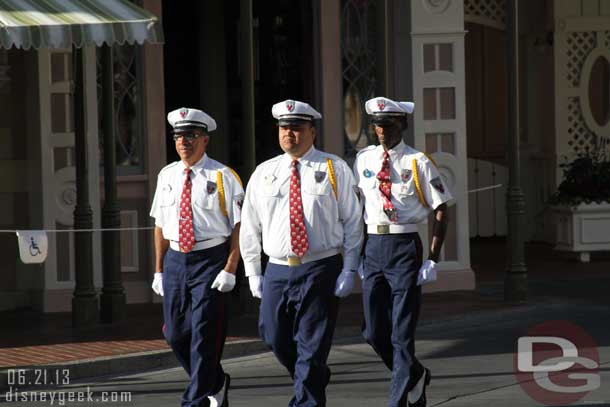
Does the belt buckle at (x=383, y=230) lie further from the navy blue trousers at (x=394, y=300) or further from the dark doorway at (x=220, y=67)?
the dark doorway at (x=220, y=67)

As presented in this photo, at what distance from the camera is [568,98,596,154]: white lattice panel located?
728 inches

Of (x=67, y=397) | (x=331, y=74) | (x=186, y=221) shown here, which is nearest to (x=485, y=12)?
(x=331, y=74)

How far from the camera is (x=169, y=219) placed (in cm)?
864

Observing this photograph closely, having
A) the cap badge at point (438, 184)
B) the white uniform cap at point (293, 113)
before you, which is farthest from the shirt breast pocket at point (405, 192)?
the white uniform cap at point (293, 113)

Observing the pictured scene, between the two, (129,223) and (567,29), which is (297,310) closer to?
(129,223)

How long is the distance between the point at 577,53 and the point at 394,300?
10.4 metres

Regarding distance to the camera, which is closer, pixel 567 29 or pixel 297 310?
pixel 297 310

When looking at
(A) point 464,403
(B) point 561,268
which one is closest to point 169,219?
(A) point 464,403

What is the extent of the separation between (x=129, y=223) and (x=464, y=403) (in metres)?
6.02

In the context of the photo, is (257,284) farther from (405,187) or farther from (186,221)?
(405,187)

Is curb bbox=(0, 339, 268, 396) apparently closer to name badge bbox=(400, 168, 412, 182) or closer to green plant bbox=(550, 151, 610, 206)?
name badge bbox=(400, 168, 412, 182)

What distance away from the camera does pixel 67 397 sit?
9.78 meters

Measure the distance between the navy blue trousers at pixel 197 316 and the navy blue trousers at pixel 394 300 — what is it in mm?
915

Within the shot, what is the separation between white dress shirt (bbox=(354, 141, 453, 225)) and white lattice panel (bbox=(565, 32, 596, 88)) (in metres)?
9.93
